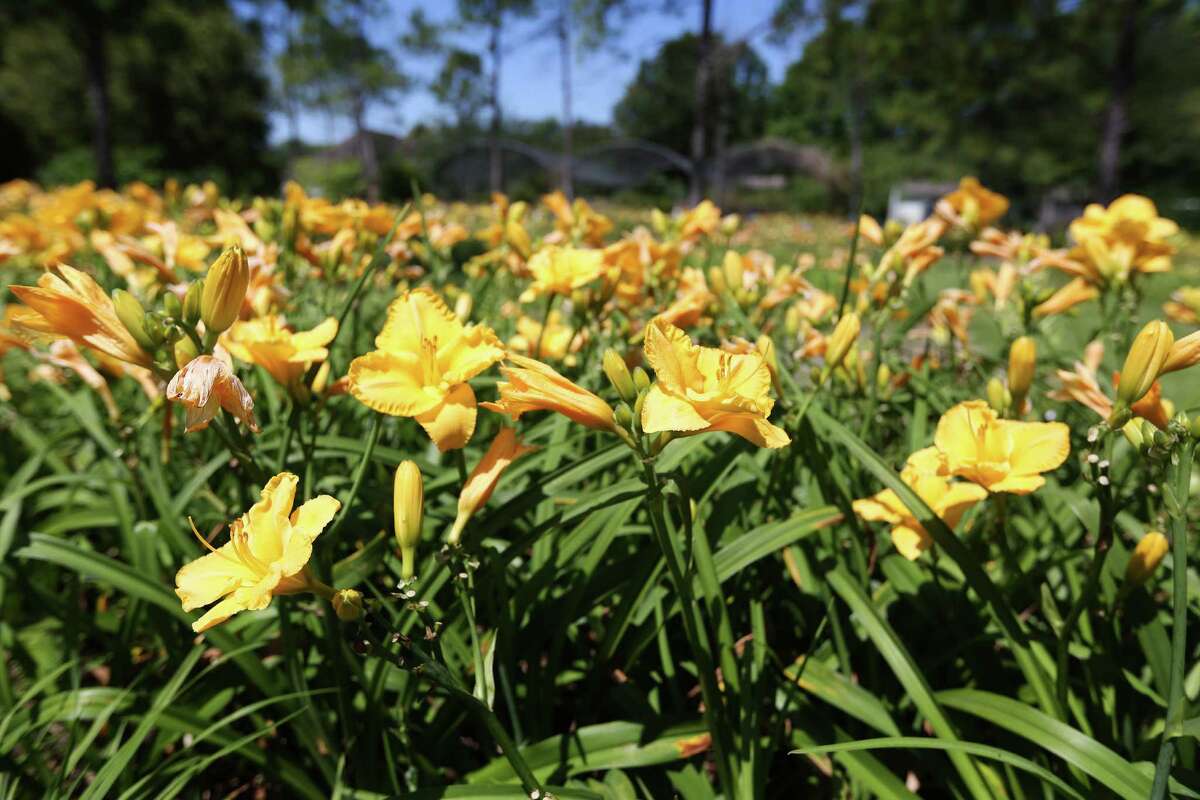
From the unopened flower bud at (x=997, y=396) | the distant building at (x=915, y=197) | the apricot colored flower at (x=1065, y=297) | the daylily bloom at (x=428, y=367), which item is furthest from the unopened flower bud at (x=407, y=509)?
the distant building at (x=915, y=197)

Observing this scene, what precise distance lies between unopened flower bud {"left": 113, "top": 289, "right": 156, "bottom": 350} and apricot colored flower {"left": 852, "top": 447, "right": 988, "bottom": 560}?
98cm

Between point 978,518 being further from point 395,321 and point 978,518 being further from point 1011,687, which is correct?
point 395,321

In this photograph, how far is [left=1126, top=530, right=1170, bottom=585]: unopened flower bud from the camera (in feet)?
3.17

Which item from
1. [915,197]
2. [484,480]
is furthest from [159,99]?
[915,197]

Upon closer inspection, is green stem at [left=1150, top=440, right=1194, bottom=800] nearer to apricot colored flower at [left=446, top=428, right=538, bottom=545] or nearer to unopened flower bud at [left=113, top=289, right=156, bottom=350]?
apricot colored flower at [left=446, top=428, right=538, bottom=545]

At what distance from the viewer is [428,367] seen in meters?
0.89

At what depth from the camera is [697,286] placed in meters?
1.68

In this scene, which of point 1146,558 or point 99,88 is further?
point 99,88

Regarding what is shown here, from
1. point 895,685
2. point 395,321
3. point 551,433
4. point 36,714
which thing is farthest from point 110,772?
point 895,685

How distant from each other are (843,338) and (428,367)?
2.17 feet

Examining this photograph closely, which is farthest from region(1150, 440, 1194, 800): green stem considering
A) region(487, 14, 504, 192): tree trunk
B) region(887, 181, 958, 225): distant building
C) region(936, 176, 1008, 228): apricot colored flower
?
region(887, 181, 958, 225): distant building

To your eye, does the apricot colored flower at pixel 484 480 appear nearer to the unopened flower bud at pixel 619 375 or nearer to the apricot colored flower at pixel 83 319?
the unopened flower bud at pixel 619 375

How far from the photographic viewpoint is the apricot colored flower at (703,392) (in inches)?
27.2

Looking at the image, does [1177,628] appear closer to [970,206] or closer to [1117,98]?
[970,206]
